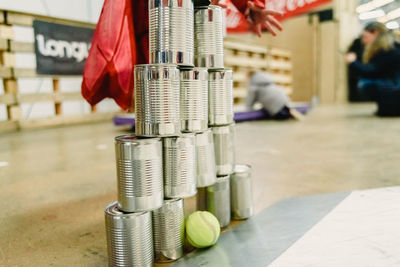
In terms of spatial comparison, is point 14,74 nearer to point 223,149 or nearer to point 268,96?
point 268,96

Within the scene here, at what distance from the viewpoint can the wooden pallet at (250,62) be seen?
226 inches

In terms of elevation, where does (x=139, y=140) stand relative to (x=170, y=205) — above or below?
above

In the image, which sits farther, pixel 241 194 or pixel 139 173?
pixel 241 194

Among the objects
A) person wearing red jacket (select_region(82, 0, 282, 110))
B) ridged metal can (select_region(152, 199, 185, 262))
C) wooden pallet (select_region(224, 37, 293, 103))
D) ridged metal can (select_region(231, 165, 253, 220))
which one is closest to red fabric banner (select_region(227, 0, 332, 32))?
wooden pallet (select_region(224, 37, 293, 103))

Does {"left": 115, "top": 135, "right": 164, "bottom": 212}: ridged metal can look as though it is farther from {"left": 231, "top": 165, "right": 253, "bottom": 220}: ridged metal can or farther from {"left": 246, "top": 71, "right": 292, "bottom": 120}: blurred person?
{"left": 246, "top": 71, "right": 292, "bottom": 120}: blurred person

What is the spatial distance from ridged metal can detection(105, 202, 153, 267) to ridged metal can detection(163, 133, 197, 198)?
0.32 feet

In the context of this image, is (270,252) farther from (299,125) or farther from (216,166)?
(299,125)

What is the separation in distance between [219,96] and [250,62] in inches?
206

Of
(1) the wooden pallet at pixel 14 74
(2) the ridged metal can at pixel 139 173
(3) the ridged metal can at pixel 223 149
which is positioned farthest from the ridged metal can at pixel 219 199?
(1) the wooden pallet at pixel 14 74

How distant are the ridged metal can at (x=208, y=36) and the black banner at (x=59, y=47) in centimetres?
329

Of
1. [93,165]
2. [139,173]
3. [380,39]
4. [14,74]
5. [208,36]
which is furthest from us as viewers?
[380,39]

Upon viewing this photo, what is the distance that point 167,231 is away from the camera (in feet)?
3.15

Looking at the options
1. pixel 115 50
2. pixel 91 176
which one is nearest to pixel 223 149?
pixel 115 50

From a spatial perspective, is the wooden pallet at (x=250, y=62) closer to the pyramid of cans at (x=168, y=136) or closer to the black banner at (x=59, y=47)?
the black banner at (x=59, y=47)
